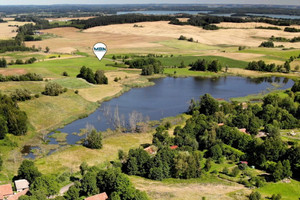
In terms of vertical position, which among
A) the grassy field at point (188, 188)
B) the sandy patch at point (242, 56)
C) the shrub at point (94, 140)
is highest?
the sandy patch at point (242, 56)

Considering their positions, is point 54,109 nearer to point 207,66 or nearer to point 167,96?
point 167,96

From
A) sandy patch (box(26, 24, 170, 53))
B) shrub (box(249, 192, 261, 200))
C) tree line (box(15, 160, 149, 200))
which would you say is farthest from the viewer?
sandy patch (box(26, 24, 170, 53))

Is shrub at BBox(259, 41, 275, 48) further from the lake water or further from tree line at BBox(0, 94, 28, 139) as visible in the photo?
tree line at BBox(0, 94, 28, 139)

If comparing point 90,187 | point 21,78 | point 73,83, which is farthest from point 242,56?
point 90,187

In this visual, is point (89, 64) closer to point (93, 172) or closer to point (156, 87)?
point (156, 87)

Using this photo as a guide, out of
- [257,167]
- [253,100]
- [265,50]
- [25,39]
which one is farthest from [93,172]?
[25,39]

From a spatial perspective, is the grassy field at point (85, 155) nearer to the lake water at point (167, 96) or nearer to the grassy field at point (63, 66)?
the lake water at point (167, 96)

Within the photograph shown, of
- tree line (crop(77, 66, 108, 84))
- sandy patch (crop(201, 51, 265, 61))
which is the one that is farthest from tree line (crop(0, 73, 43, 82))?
sandy patch (crop(201, 51, 265, 61))

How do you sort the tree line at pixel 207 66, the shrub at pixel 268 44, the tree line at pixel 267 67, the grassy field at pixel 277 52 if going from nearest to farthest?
the tree line at pixel 207 66 → the tree line at pixel 267 67 → the grassy field at pixel 277 52 → the shrub at pixel 268 44

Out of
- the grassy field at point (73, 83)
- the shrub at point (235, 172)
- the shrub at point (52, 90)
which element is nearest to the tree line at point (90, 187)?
the shrub at point (235, 172)
